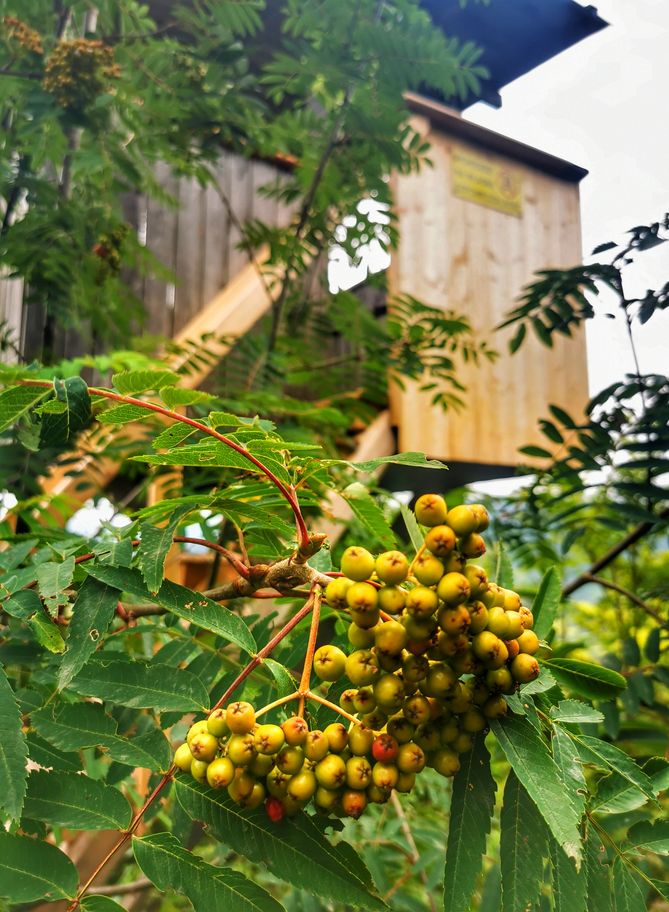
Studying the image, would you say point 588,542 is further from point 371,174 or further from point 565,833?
point 565,833

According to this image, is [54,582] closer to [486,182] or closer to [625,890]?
[625,890]

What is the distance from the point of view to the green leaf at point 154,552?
513mm

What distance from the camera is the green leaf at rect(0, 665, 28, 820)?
1.46 ft

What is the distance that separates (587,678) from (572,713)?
0.26 ft

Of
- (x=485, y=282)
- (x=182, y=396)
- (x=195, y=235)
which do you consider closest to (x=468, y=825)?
(x=182, y=396)

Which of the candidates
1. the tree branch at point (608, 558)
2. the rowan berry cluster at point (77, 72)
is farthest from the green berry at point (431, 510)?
the rowan berry cluster at point (77, 72)

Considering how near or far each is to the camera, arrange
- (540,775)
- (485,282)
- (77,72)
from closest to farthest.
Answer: (540,775)
(77,72)
(485,282)

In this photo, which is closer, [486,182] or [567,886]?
[567,886]

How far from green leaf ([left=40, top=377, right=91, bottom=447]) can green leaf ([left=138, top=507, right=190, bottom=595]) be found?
9 cm

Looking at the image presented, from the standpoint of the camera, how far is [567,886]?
0.47m

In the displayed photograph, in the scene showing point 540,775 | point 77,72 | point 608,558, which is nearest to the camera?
point 540,775

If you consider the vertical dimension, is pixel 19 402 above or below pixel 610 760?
above

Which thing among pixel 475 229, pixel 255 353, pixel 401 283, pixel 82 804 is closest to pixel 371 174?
pixel 255 353

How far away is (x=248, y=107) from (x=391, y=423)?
130cm
